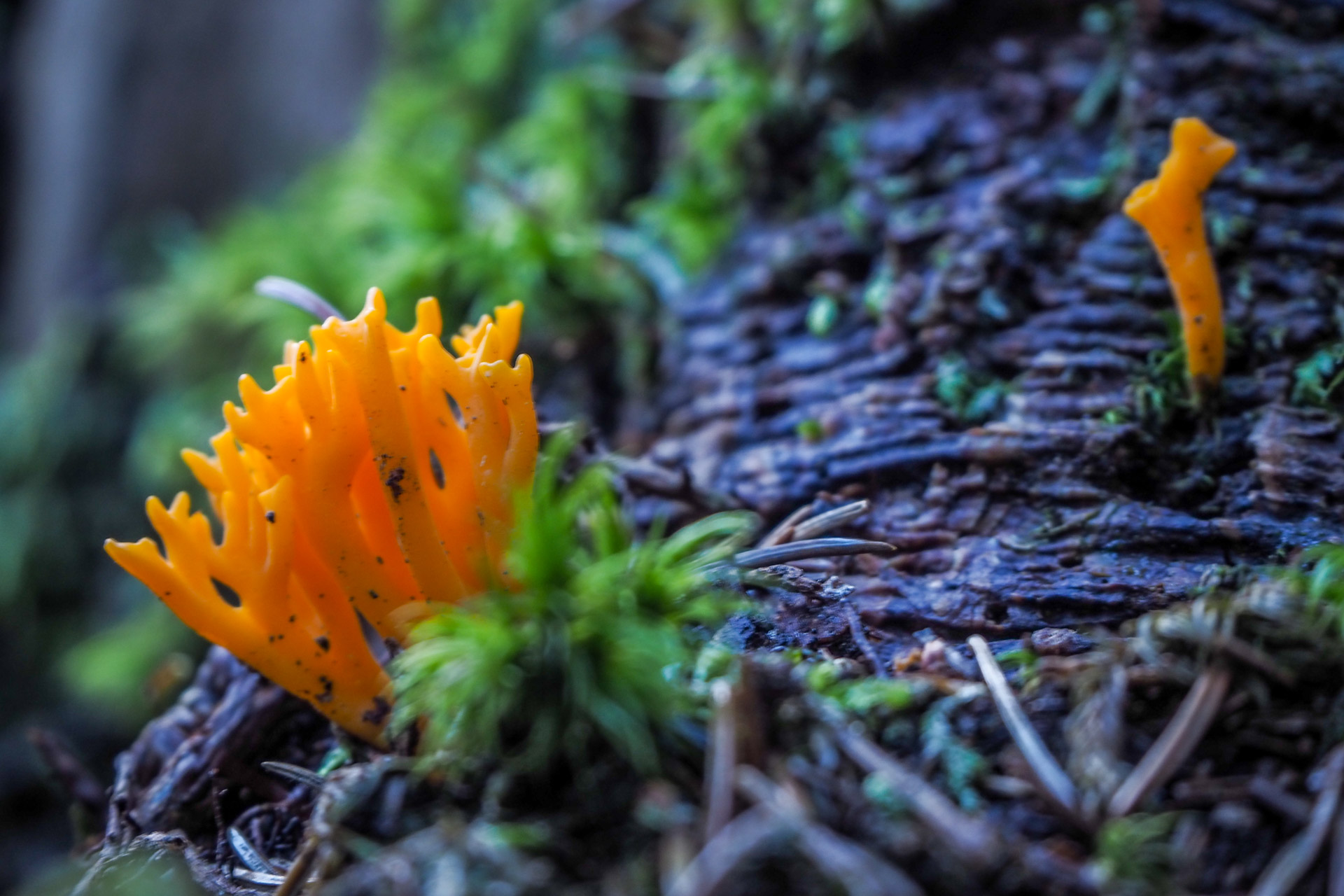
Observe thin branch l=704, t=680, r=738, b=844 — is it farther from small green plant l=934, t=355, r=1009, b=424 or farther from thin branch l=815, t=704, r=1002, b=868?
small green plant l=934, t=355, r=1009, b=424

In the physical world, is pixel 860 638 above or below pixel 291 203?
below

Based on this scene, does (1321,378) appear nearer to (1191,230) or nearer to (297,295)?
(1191,230)

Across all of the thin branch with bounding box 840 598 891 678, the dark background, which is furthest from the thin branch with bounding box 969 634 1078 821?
the dark background

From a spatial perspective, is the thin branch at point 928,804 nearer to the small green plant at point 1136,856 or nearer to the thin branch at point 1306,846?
the small green plant at point 1136,856

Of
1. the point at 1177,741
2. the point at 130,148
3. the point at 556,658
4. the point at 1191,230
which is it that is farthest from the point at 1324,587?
the point at 130,148

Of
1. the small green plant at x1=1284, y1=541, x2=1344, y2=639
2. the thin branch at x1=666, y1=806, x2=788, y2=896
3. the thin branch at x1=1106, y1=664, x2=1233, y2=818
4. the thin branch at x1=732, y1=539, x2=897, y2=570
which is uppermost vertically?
the thin branch at x1=666, y1=806, x2=788, y2=896

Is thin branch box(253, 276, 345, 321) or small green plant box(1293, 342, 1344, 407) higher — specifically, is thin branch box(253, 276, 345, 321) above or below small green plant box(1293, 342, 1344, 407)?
above

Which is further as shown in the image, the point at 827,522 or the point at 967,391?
the point at 967,391
